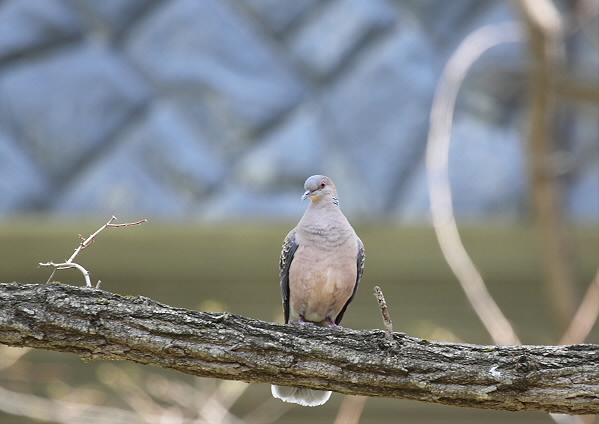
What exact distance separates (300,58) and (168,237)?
65.4 inches

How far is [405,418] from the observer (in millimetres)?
5781

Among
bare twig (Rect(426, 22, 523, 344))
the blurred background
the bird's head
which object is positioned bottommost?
the bird's head

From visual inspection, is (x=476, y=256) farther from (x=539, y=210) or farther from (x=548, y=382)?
(x=548, y=382)

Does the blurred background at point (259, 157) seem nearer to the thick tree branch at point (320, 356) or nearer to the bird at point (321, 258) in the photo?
the bird at point (321, 258)

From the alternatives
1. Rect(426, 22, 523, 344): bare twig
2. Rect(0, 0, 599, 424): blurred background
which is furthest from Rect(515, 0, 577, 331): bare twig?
Rect(0, 0, 599, 424): blurred background

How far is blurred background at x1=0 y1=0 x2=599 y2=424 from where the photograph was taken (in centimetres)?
531

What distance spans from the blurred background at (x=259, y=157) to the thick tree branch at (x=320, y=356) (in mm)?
3088

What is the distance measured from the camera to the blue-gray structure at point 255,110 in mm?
5457

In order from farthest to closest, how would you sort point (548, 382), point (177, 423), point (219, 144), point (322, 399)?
point (219, 144) → point (177, 423) → point (322, 399) → point (548, 382)

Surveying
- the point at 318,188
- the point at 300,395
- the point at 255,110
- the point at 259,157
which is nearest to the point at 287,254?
the point at 318,188

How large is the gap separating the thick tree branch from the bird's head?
64 cm

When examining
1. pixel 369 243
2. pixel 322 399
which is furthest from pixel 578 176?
pixel 322 399

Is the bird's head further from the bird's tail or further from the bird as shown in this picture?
the bird's tail

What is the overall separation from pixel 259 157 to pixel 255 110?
1.18 ft
